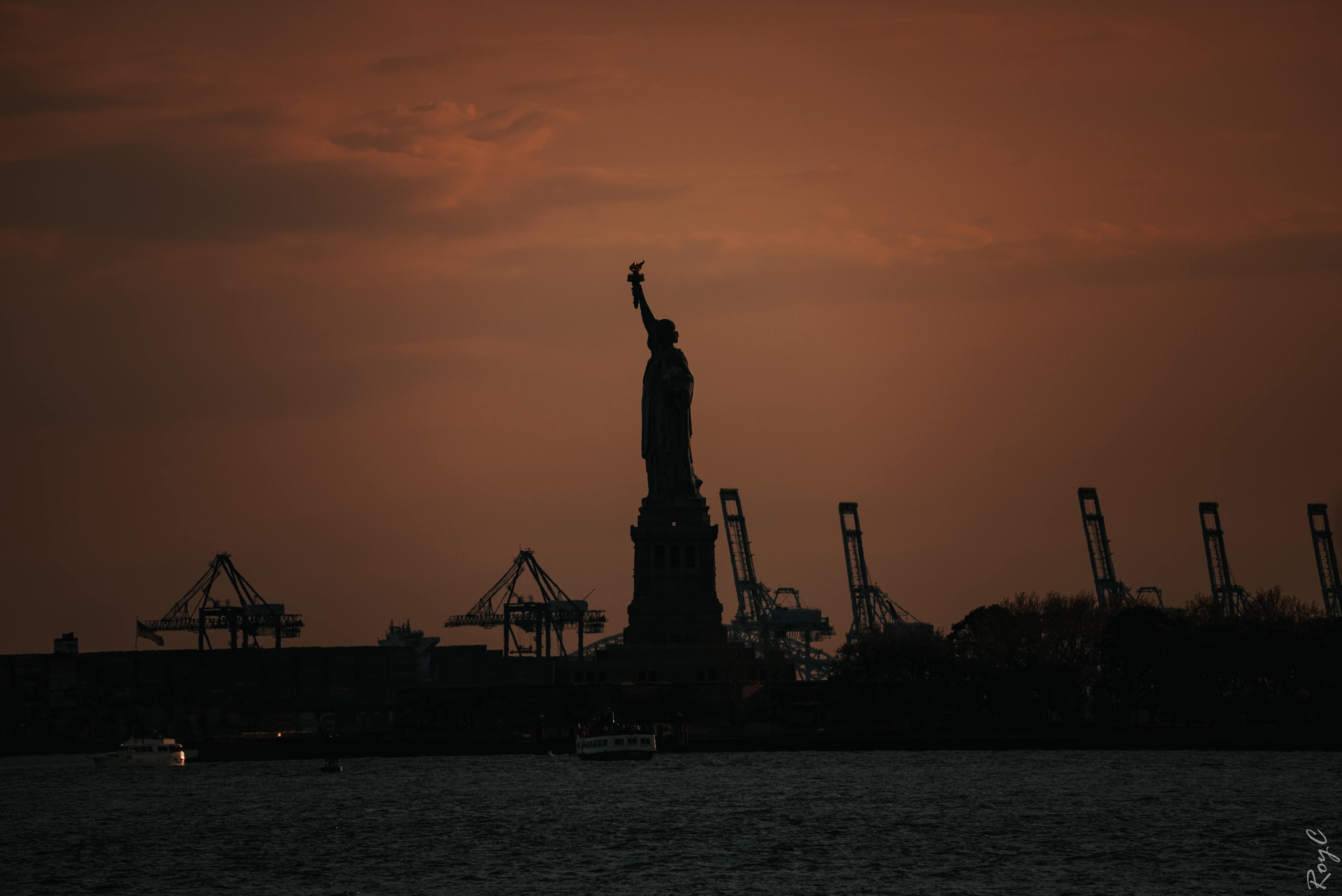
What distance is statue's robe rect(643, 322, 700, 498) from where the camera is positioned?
18850 cm

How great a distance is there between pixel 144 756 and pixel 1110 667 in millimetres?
99778

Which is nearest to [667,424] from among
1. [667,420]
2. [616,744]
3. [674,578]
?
[667,420]

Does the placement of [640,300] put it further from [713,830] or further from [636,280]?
[713,830]

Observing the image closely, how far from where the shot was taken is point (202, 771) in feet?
557

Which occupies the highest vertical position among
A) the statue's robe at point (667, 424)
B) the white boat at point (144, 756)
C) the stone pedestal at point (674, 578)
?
the statue's robe at point (667, 424)

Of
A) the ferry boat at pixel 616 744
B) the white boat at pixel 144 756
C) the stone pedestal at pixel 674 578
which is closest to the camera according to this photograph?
the ferry boat at pixel 616 744

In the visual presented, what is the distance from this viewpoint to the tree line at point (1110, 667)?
161m

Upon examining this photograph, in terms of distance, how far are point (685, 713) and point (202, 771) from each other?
46027 mm

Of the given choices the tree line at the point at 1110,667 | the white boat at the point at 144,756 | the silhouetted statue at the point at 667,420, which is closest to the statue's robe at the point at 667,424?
the silhouetted statue at the point at 667,420

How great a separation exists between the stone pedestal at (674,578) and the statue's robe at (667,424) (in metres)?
2.04

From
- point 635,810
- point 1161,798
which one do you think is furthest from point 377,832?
point 1161,798

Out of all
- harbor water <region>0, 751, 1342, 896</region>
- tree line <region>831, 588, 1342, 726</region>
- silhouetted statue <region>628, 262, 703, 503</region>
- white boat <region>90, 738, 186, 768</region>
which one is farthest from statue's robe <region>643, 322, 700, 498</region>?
white boat <region>90, 738, 186, 768</region>

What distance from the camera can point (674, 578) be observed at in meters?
187

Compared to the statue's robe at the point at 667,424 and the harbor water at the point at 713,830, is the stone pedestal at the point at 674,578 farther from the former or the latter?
the harbor water at the point at 713,830
